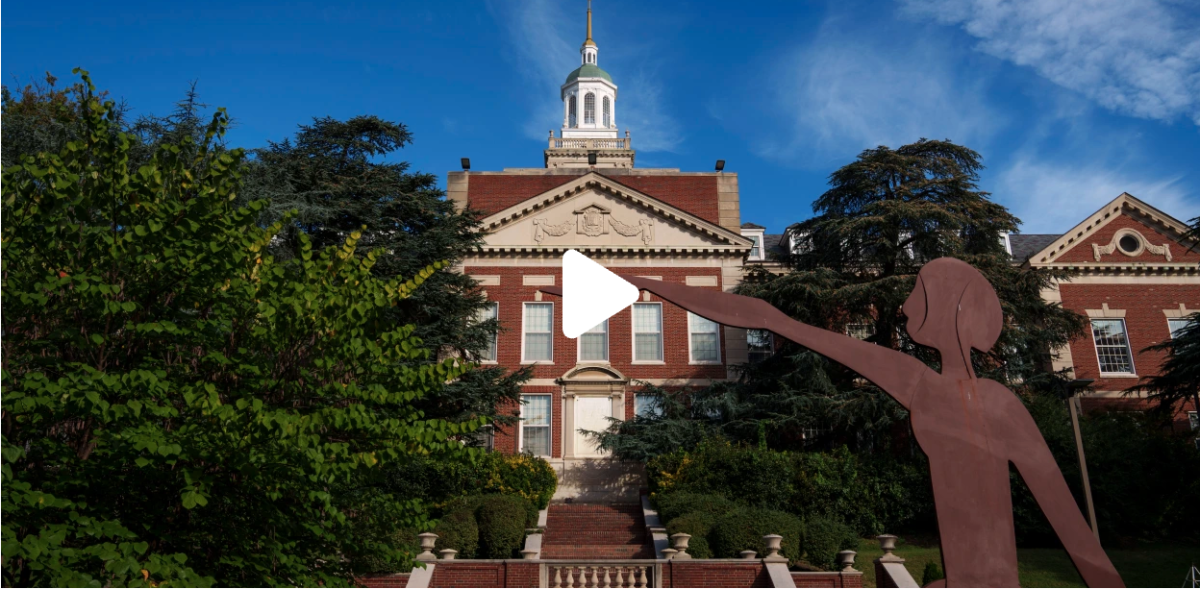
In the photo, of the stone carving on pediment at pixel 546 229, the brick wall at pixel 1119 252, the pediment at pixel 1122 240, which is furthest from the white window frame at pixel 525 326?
the brick wall at pixel 1119 252

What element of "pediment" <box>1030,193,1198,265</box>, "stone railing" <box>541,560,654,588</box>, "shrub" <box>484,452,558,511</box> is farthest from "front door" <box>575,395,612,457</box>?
"pediment" <box>1030,193,1198,265</box>

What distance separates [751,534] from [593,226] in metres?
16.7

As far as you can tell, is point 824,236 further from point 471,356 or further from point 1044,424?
point 471,356

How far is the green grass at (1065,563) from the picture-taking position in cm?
1866

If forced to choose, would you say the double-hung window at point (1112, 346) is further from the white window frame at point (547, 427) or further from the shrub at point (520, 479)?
the shrub at point (520, 479)

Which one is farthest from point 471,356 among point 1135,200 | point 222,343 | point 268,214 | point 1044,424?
point 1135,200

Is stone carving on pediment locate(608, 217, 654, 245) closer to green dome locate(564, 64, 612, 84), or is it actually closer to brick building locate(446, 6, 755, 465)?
brick building locate(446, 6, 755, 465)

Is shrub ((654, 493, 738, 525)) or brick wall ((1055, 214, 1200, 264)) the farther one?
brick wall ((1055, 214, 1200, 264))

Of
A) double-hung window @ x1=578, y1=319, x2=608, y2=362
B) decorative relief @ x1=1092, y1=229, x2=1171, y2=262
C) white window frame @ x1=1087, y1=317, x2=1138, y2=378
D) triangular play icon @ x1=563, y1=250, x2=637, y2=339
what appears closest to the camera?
triangular play icon @ x1=563, y1=250, x2=637, y2=339

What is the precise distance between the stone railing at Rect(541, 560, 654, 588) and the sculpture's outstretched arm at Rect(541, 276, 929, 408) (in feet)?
38.7

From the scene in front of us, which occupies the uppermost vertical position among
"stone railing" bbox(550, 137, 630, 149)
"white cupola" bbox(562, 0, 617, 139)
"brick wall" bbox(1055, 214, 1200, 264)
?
"white cupola" bbox(562, 0, 617, 139)

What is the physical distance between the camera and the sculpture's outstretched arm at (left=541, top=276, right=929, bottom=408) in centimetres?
636

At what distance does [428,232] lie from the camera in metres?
26.9

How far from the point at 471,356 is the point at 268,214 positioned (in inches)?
372
